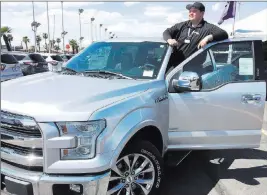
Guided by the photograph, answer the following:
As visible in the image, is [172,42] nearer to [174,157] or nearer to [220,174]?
[174,157]

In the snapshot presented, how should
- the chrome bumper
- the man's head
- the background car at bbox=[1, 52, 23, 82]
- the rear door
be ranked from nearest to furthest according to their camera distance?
the chrome bumper < the rear door < the man's head < the background car at bbox=[1, 52, 23, 82]

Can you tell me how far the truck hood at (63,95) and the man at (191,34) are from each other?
102 centimetres

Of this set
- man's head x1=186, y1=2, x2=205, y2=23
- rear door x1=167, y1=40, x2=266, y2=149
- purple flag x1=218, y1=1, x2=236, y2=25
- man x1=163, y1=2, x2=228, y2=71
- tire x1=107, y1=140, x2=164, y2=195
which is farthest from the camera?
purple flag x1=218, y1=1, x2=236, y2=25

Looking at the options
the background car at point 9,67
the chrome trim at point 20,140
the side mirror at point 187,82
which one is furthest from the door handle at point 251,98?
the background car at point 9,67

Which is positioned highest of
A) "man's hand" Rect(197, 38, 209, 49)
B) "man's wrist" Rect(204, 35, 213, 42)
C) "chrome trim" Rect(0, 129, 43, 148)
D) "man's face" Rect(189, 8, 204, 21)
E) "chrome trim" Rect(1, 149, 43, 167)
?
"man's face" Rect(189, 8, 204, 21)

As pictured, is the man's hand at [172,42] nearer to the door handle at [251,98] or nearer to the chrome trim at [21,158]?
the door handle at [251,98]

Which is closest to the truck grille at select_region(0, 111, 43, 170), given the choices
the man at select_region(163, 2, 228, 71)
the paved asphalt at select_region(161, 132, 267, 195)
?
the paved asphalt at select_region(161, 132, 267, 195)

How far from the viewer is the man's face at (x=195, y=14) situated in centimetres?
471

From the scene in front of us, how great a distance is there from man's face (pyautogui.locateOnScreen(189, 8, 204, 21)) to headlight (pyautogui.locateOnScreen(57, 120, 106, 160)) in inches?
99.9

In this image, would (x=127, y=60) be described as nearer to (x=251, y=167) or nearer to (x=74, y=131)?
(x=74, y=131)

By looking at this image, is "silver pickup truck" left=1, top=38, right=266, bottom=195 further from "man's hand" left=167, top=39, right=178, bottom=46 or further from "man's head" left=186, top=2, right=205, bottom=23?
"man's head" left=186, top=2, right=205, bottom=23

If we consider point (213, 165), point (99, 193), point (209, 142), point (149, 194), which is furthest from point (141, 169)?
point (213, 165)

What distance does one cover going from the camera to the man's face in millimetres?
4715

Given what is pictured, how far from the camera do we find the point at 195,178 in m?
4.59
